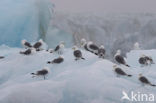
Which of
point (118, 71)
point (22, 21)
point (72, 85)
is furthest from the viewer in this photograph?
point (22, 21)

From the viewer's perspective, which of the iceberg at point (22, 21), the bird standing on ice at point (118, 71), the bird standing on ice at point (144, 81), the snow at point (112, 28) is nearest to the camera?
the bird standing on ice at point (144, 81)

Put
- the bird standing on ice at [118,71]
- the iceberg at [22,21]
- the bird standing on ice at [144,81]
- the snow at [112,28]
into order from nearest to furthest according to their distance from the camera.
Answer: the bird standing on ice at [144,81] < the bird standing on ice at [118,71] < the iceberg at [22,21] < the snow at [112,28]

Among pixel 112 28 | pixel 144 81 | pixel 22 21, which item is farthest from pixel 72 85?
pixel 112 28

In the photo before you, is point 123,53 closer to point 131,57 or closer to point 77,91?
point 131,57

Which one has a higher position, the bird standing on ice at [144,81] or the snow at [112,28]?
the snow at [112,28]

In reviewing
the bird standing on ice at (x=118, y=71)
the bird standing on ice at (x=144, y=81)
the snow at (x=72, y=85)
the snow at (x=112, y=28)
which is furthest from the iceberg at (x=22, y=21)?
the bird standing on ice at (x=144, y=81)

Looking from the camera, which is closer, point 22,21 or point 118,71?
point 118,71

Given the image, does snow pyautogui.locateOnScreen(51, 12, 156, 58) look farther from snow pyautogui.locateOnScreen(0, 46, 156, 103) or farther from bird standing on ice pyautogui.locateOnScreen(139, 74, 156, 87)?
bird standing on ice pyautogui.locateOnScreen(139, 74, 156, 87)

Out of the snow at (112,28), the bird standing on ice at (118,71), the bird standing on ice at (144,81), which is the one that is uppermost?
the snow at (112,28)

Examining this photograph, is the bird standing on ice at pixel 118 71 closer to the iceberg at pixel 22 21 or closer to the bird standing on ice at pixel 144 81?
the bird standing on ice at pixel 144 81

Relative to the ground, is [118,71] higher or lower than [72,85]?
higher

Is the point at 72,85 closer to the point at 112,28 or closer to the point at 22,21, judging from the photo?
the point at 22,21

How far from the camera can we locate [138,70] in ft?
22.4

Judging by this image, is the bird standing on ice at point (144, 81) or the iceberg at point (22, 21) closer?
the bird standing on ice at point (144, 81)
